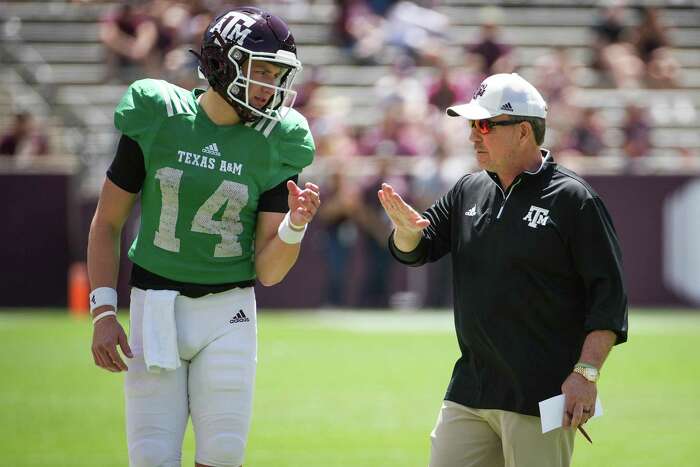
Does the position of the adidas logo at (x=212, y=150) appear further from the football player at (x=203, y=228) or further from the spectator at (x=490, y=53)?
the spectator at (x=490, y=53)

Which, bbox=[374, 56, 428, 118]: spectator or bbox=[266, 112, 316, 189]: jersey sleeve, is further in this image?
bbox=[374, 56, 428, 118]: spectator

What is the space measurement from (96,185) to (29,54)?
4.20 meters

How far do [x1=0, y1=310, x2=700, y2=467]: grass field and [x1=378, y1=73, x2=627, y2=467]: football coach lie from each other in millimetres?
2991

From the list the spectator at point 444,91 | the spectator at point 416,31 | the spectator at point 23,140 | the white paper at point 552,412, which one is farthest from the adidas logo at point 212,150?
the spectator at point 416,31

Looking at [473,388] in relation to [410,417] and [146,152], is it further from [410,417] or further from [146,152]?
[410,417]

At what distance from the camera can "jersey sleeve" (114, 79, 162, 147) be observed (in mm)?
4828

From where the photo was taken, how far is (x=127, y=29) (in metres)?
18.7

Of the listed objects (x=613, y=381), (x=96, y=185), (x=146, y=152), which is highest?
(x=146, y=152)

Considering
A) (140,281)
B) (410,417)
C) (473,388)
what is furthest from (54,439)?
(473,388)

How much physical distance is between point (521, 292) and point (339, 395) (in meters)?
5.74

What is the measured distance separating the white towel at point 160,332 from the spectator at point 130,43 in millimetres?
13968

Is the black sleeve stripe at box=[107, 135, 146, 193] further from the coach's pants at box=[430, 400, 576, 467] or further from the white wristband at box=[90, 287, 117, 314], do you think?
the coach's pants at box=[430, 400, 576, 467]

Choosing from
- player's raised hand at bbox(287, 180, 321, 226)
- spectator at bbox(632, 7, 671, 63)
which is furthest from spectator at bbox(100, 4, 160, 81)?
player's raised hand at bbox(287, 180, 321, 226)

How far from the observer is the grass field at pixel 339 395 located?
26.7 feet
